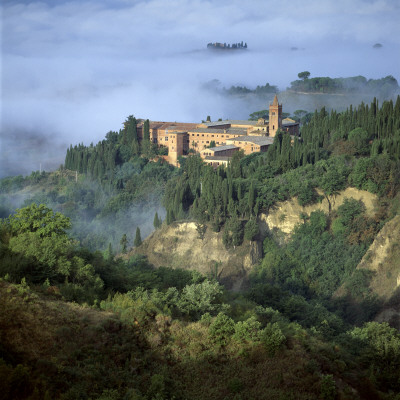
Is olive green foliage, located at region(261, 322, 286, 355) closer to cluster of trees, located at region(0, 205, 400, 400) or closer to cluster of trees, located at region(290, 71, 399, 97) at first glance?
cluster of trees, located at region(0, 205, 400, 400)

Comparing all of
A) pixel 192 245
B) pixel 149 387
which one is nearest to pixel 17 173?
pixel 192 245

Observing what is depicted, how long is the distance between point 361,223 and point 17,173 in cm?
5066

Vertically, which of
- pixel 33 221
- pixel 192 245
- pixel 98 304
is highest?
pixel 33 221

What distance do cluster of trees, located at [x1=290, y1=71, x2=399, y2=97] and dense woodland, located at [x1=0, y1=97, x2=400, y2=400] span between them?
220 feet

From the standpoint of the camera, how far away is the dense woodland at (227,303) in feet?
62.6

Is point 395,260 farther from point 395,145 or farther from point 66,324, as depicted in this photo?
point 66,324

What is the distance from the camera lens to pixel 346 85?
397 feet

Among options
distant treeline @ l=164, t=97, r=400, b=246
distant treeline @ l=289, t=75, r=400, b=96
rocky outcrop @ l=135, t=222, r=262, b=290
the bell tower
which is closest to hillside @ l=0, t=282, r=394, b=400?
rocky outcrop @ l=135, t=222, r=262, b=290

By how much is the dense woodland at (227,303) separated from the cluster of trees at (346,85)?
220 feet

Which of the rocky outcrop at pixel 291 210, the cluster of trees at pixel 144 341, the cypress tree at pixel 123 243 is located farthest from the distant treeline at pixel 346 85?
the cluster of trees at pixel 144 341

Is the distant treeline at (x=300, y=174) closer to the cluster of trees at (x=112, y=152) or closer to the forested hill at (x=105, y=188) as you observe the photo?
the forested hill at (x=105, y=188)

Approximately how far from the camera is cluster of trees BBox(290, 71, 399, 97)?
120 metres

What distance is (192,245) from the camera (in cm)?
5053

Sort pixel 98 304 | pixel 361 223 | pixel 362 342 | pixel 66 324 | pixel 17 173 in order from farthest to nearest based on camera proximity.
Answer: pixel 17 173 < pixel 361 223 < pixel 362 342 < pixel 98 304 < pixel 66 324
